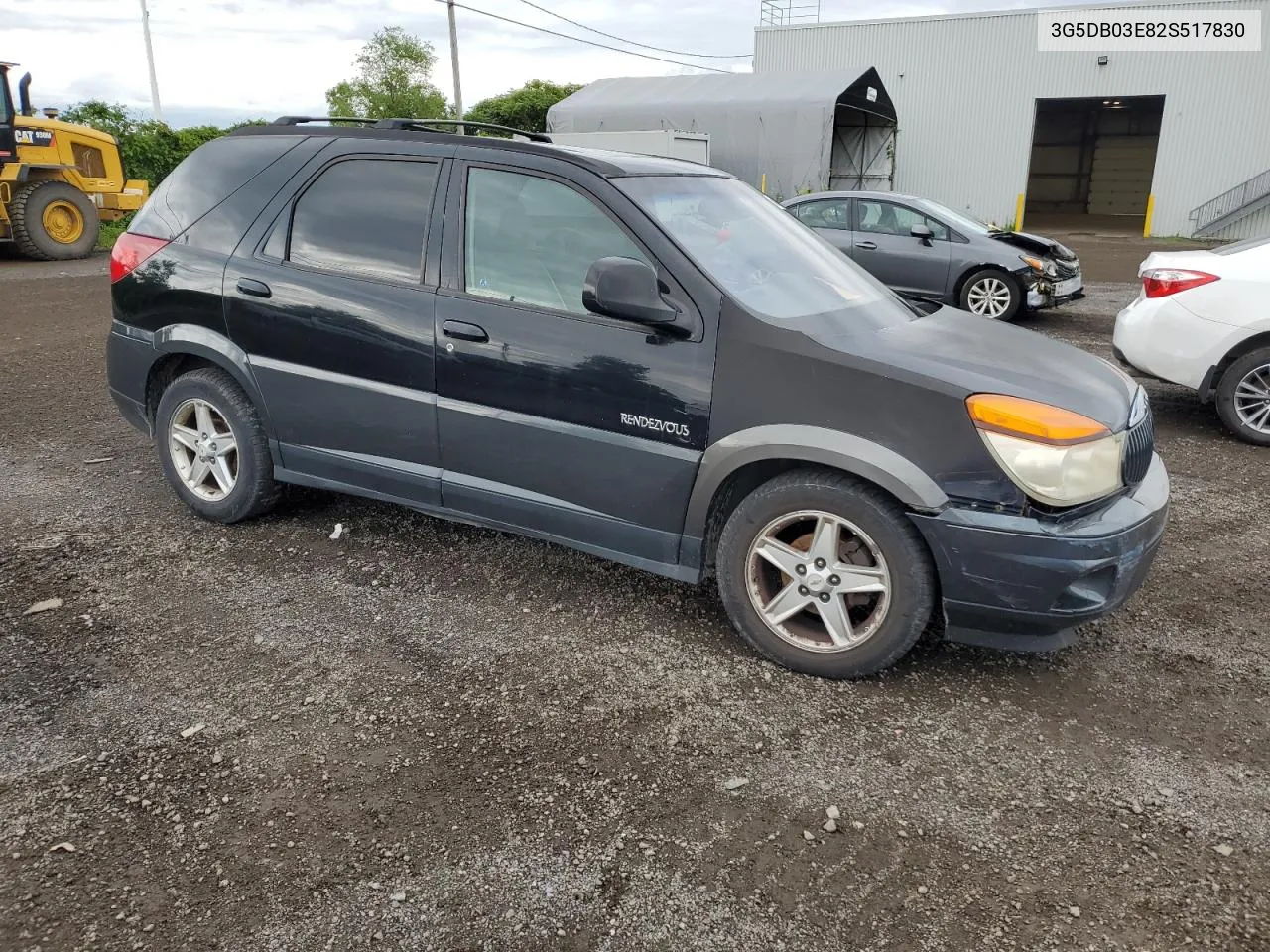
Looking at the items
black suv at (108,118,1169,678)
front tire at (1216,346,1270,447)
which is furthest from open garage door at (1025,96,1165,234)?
black suv at (108,118,1169,678)

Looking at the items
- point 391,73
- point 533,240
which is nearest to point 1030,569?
point 533,240

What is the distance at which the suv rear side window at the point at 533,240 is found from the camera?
11.9ft

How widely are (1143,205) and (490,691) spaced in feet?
135

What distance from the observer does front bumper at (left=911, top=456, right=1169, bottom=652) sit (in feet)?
9.94

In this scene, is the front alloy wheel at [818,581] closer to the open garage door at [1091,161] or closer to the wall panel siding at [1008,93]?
the wall panel siding at [1008,93]

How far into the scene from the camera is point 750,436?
10.9 feet

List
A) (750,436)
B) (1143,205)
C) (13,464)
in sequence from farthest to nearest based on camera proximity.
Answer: (1143,205) < (13,464) < (750,436)

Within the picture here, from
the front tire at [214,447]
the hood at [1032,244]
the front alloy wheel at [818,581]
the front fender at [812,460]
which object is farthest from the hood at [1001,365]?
the hood at [1032,244]

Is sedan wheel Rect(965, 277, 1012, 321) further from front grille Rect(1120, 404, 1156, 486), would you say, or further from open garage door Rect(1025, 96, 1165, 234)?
open garage door Rect(1025, 96, 1165, 234)

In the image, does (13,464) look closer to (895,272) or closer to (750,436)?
(750,436)

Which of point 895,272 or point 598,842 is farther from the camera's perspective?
point 895,272

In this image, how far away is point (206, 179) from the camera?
4.51 m

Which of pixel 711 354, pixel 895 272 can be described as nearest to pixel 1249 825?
pixel 711 354

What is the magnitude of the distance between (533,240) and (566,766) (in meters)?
2.01
